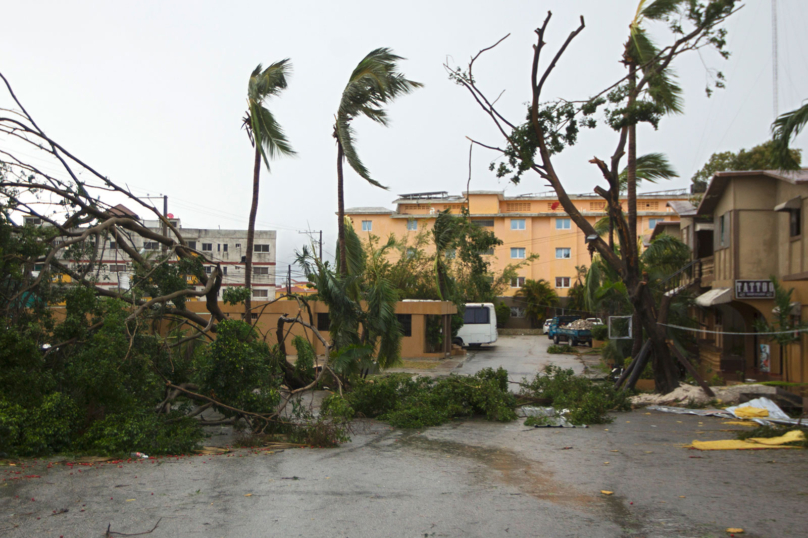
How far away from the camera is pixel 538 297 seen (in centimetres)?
4988

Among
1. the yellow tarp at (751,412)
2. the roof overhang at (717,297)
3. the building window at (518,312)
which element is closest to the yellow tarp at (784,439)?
the yellow tarp at (751,412)

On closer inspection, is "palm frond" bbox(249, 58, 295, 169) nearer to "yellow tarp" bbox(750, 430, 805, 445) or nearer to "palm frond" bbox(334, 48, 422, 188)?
"palm frond" bbox(334, 48, 422, 188)

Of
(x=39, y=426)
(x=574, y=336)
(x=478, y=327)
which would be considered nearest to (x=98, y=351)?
(x=39, y=426)

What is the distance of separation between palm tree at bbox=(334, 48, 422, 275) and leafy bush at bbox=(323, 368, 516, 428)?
16.5 ft

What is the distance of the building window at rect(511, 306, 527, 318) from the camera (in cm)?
5212

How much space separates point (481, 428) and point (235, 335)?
4.70 meters

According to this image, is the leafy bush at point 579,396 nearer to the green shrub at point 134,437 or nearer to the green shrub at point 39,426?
the green shrub at point 134,437

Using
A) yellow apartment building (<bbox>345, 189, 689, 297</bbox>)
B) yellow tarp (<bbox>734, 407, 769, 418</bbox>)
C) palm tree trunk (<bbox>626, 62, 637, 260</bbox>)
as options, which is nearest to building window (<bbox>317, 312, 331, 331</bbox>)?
palm tree trunk (<bbox>626, 62, 637, 260</bbox>)

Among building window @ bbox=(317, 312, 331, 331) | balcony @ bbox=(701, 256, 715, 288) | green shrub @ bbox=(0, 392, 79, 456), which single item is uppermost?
balcony @ bbox=(701, 256, 715, 288)

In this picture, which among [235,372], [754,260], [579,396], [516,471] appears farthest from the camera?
[754,260]

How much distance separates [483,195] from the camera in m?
55.2

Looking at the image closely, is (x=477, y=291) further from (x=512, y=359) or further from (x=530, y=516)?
(x=530, y=516)

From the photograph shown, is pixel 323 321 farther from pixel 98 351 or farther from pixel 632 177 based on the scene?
pixel 98 351

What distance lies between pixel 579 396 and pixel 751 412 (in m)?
3.10
